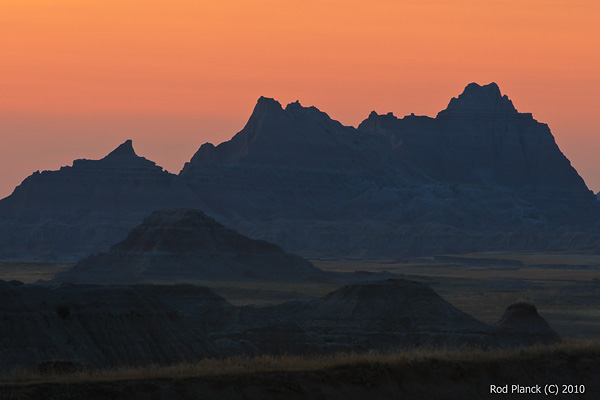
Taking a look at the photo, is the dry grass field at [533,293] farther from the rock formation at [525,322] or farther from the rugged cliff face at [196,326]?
the rugged cliff face at [196,326]

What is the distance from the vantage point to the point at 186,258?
529ft

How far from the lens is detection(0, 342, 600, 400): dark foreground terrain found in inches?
1126

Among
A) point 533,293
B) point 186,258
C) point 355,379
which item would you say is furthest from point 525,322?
point 186,258

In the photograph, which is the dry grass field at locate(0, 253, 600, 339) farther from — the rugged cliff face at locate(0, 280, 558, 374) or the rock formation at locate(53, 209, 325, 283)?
the rugged cliff face at locate(0, 280, 558, 374)

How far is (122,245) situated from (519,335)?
338ft

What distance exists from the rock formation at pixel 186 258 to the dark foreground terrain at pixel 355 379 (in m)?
118

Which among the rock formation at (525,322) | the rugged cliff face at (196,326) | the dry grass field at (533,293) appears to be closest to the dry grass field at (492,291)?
the dry grass field at (533,293)

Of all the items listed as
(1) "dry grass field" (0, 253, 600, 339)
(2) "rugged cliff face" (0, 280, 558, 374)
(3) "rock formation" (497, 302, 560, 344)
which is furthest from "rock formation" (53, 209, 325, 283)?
(3) "rock formation" (497, 302, 560, 344)

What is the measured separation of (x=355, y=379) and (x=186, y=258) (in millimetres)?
131008

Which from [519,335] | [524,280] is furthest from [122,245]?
[519,335]

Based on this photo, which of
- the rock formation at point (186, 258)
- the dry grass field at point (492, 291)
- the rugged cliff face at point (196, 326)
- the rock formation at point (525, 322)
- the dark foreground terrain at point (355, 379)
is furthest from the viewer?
the rock formation at point (186, 258)

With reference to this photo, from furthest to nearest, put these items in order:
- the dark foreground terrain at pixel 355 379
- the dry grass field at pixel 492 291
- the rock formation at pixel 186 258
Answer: the rock formation at pixel 186 258 < the dry grass field at pixel 492 291 < the dark foreground terrain at pixel 355 379

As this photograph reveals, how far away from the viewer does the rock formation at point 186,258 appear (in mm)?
156125

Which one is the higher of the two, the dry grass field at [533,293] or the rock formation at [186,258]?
the rock formation at [186,258]
